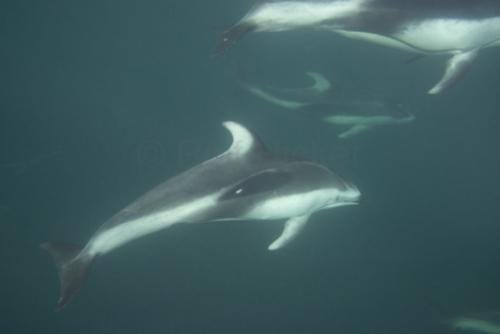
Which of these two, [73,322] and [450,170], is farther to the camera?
[450,170]

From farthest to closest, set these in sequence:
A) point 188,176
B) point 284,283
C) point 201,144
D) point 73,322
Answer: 1. point 201,144
2. point 284,283
3. point 73,322
4. point 188,176

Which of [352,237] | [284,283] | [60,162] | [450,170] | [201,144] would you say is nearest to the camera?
[284,283]

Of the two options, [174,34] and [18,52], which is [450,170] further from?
[18,52]

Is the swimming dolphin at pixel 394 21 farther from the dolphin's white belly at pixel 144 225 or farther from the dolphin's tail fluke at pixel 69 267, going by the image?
the dolphin's tail fluke at pixel 69 267

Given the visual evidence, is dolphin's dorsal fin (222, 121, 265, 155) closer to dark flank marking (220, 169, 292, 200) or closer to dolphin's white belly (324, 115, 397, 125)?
dark flank marking (220, 169, 292, 200)

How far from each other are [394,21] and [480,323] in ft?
21.8

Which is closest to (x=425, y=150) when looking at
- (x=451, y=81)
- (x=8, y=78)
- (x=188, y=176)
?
(x=451, y=81)

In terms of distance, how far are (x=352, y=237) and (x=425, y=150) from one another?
9.22 meters

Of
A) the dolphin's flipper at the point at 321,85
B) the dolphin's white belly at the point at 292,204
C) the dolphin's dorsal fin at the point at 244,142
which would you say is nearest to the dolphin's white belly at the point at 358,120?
the dolphin's flipper at the point at 321,85

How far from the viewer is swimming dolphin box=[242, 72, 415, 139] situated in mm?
13156

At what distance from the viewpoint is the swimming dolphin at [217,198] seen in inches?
218

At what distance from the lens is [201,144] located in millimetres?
18172

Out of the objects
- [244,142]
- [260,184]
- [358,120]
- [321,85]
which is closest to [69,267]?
[260,184]

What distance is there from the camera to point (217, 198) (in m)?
5.67
